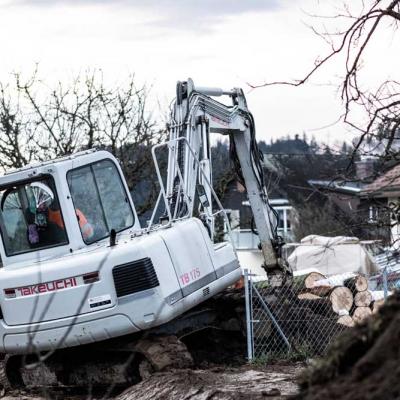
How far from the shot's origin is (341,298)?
1535cm

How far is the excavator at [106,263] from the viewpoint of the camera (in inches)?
492

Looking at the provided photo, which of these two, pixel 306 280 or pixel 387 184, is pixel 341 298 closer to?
pixel 306 280

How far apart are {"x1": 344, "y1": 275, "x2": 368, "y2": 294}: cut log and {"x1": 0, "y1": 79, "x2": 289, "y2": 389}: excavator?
2071 millimetres

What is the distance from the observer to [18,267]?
44.1ft

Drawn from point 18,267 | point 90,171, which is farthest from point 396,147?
point 18,267

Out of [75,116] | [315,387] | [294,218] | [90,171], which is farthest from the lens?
[294,218]

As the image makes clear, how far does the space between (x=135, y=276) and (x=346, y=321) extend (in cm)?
390

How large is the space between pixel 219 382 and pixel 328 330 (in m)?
3.68

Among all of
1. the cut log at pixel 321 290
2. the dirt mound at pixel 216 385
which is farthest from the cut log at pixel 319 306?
the dirt mound at pixel 216 385

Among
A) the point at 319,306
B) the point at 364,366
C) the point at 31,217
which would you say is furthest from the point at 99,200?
the point at 364,366

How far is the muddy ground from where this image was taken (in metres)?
10.4

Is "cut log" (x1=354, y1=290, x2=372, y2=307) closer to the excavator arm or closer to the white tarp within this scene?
the excavator arm

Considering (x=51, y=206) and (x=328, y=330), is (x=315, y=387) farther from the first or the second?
(x=328, y=330)

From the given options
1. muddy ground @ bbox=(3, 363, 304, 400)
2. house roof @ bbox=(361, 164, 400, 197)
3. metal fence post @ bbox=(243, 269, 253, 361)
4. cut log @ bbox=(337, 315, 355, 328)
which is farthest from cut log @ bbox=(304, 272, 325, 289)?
house roof @ bbox=(361, 164, 400, 197)
